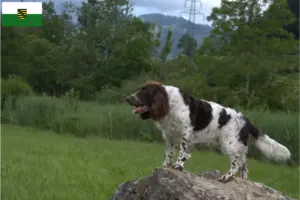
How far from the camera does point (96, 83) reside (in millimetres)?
38406

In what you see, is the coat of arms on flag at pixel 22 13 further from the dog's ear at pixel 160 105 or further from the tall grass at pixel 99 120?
the dog's ear at pixel 160 105

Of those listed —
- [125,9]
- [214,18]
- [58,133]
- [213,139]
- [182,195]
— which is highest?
[125,9]

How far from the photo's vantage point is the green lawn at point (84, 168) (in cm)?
805

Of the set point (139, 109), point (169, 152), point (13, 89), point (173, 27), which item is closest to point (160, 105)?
point (139, 109)

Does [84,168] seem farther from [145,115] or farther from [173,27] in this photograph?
[173,27]

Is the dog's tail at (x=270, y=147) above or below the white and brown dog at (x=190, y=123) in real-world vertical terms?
below

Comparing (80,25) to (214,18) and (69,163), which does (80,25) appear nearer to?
(214,18)

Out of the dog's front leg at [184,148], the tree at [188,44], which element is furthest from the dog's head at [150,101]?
the tree at [188,44]

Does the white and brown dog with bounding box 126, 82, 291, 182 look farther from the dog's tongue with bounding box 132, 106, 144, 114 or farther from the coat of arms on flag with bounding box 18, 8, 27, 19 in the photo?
the coat of arms on flag with bounding box 18, 8, 27, 19

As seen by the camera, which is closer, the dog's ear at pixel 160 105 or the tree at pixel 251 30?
the dog's ear at pixel 160 105

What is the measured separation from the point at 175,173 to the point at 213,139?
718mm

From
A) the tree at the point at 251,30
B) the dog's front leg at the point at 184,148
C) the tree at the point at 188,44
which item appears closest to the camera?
the dog's front leg at the point at 184,148

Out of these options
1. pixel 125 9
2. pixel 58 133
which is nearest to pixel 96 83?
pixel 125 9

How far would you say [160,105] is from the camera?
5.30 meters
